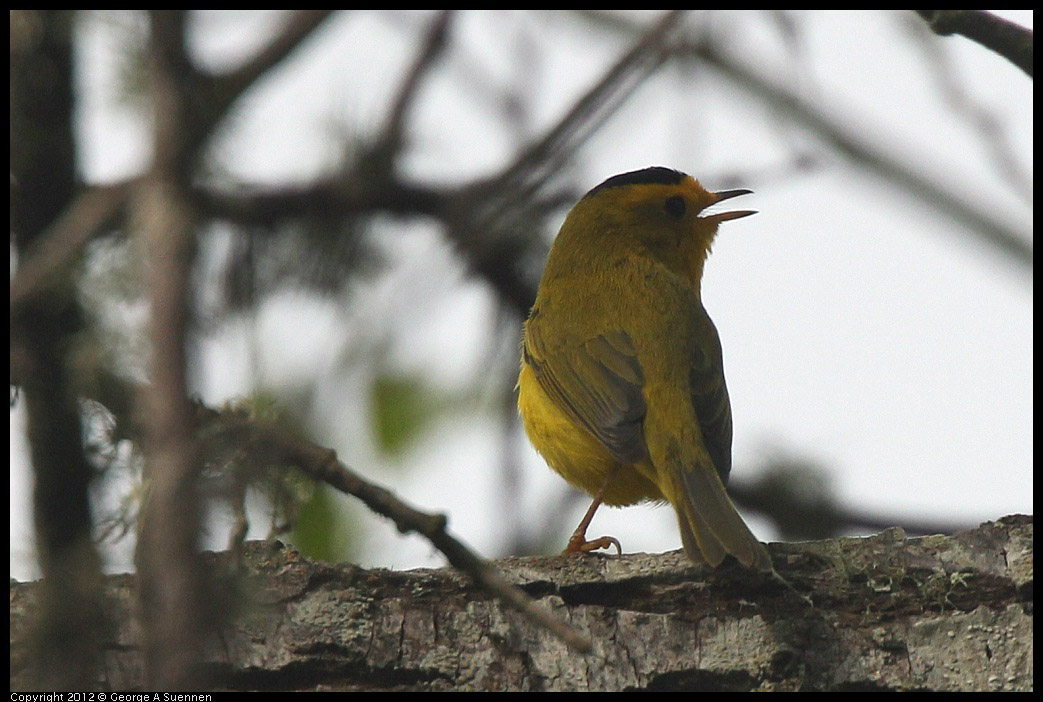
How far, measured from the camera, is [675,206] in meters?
6.77

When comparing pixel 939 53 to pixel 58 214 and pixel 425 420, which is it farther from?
pixel 58 214

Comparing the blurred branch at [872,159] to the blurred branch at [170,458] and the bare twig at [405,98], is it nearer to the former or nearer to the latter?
the bare twig at [405,98]

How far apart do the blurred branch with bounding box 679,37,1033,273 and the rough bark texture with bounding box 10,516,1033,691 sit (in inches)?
55.4

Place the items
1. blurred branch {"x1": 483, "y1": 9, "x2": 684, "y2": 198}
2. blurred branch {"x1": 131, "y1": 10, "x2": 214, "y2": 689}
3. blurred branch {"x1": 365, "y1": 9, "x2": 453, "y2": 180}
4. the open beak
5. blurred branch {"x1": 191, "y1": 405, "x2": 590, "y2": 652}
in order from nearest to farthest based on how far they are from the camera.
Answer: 1. blurred branch {"x1": 131, "y1": 10, "x2": 214, "y2": 689}
2. blurred branch {"x1": 191, "y1": 405, "x2": 590, "y2": 652}
3. blurred branch {"x1": 483, "y1": 9, "x2": 684, "y2": 198}
4. blurred branch {"x1": 365, "y1": 9, "x2": 453, "y2": 180}
5. the open beak

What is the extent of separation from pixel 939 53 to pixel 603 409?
7.43 ft

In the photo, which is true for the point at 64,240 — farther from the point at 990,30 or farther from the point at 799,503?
the point at 799,503

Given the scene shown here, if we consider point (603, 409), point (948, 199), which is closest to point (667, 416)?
point (603, 409)

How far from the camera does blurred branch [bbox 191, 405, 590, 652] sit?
215cm

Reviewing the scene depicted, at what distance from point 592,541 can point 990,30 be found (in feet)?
8.46

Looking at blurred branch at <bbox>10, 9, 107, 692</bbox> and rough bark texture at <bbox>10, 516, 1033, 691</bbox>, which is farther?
rough bark texture at <bbox>10, 516, 1033, 691</bbox>

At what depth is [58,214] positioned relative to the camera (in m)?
4.47

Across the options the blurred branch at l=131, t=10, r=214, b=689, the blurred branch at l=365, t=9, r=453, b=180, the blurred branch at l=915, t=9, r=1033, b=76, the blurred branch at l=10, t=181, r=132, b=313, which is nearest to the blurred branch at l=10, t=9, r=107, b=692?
the blurred branch at l=10, t=181, r=132, b=313

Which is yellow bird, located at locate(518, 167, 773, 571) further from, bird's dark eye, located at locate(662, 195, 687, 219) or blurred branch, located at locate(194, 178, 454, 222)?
blurred branch, located at locate(194, 178, 454, 222)

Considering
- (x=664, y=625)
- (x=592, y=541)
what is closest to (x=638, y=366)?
(x=592, y=541)
